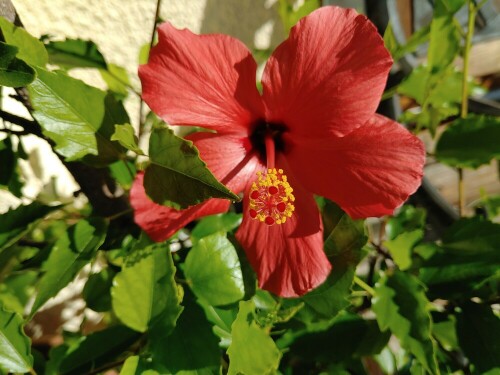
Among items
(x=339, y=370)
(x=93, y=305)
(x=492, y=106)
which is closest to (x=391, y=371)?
(x=339, y=370)

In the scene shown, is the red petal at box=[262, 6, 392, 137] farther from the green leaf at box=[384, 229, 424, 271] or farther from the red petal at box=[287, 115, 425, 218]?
the green leaf at box=[384, 229, 424, 271]

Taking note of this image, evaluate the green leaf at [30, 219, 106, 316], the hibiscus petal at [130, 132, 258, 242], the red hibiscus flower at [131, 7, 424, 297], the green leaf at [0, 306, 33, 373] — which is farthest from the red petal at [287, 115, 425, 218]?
the green leaf at [0, 306, 33, 373]

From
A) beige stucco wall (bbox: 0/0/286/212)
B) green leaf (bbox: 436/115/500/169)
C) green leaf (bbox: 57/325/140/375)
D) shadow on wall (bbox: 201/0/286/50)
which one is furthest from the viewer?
A: shadow on wall (bbox: 201/0/286/50)

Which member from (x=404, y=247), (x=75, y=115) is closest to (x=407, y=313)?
(x=404, y=247)

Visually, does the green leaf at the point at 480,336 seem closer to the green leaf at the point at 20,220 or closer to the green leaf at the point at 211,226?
the green leaf at the point at 211,226

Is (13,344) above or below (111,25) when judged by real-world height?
below

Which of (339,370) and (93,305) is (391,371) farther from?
(93,305)

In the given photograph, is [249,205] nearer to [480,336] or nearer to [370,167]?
[370,167]
